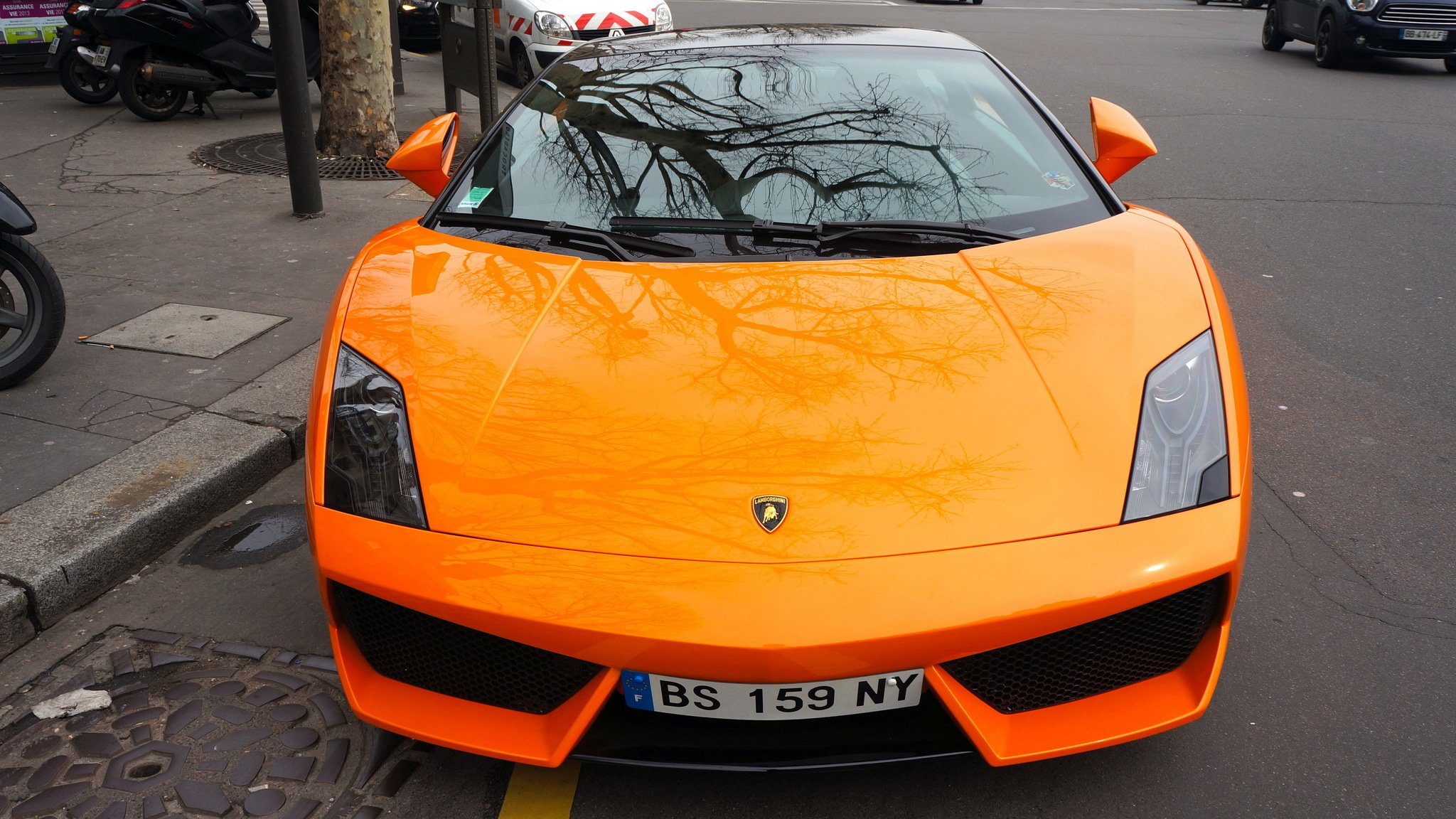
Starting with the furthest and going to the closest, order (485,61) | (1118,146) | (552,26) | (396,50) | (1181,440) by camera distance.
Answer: (552,26)
(396,50)
(485,61)
(1118,146)
(1181,440)

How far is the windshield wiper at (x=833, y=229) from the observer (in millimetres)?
2791

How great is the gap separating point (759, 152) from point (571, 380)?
1072 millimetres

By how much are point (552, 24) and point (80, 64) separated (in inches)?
169

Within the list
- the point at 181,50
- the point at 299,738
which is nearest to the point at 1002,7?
the point at 181,50

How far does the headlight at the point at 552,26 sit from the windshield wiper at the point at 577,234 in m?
8.70

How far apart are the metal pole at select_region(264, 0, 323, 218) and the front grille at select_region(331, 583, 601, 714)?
486cm

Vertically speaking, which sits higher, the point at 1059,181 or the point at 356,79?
the point at 1059,181

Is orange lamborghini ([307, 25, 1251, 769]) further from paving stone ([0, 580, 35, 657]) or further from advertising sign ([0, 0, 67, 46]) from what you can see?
advertising sign ([0, 0, 67, 46])

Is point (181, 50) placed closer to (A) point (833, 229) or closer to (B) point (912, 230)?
(A) point (833, 229)

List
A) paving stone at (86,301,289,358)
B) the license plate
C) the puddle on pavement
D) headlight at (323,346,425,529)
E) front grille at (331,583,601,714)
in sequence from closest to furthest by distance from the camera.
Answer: the license plate < front grille at (331,583,601,714) < headlight at (323,346,425,529) < the puddle on pavement < paving stone at (86,301,289,358)

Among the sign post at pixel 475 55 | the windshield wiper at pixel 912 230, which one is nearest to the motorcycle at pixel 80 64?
the sign post at pixel 475 55

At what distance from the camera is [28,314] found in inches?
160

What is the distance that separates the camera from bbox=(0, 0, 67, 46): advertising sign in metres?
10.6

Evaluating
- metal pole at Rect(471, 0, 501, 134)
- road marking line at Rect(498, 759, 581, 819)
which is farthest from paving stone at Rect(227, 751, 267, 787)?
metal pole at Rect(471, 0, 501, 134)
